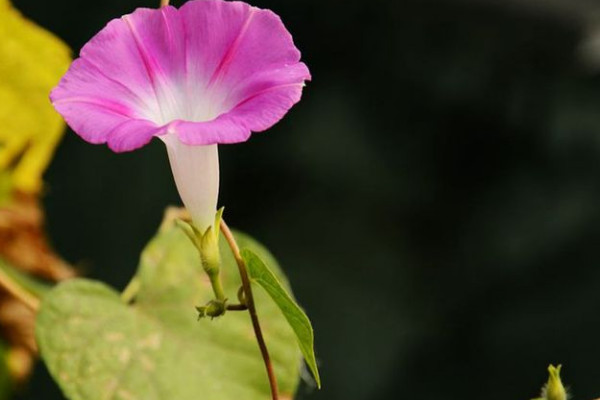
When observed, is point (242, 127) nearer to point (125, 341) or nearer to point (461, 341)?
point (125, 341)

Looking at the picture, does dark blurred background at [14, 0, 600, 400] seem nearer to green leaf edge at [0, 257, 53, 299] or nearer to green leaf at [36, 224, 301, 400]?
green leaf edge at [0, 257, 53, 299]

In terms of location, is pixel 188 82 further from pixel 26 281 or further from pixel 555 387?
pixel 26 281

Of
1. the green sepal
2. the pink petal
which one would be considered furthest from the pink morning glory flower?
the green sepal

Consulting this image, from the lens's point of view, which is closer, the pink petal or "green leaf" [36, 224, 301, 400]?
the pink petal

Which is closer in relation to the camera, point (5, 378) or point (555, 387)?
point (555, 387)

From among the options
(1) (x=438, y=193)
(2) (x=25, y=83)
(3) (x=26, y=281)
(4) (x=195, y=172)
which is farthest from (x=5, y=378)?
(1) (x=438, y=193)

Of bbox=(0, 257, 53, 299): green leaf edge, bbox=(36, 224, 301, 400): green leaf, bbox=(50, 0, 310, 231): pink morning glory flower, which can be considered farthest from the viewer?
bbox=(0, 257, 53, 299): green leaf edge
